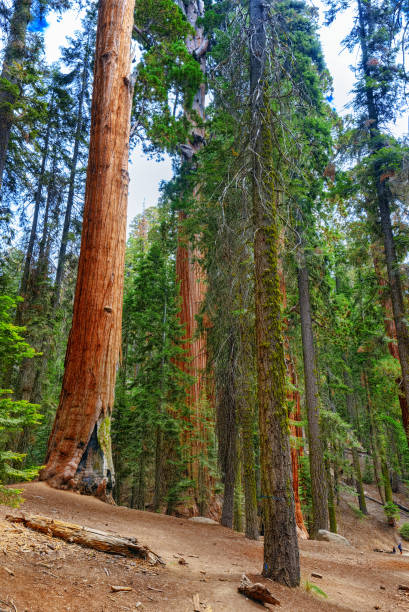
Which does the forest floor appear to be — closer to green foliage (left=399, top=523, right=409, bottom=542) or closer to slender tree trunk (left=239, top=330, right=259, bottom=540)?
slender tree trunk (left=239, top=330, right=259, bottom=540)

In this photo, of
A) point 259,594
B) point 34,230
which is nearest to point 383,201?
point 259,594

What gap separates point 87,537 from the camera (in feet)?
12.0

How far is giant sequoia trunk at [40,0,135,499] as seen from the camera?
234 inches

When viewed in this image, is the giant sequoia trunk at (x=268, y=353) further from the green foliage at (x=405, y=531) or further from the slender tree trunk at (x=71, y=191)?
the green foliage at (x=405, y=531)

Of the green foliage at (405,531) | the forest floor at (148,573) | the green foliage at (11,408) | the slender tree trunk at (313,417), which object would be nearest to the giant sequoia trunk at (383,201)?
the slender tree trunk at (313,417)

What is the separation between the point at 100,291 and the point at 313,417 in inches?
315

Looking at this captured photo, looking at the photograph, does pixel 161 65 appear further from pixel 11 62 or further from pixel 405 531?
pixel 405 531

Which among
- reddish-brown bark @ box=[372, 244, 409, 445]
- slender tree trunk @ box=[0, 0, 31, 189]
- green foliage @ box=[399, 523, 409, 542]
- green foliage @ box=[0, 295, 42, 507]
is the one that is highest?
slender tree trunk @ box=[0, 0, 31, 189]

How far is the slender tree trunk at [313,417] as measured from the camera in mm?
11164

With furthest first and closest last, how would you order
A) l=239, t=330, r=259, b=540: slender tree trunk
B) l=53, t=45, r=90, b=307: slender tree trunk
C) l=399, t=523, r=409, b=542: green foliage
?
l=399, t=523, r=409, b=542: green foliage, l=53, t=45, r=90, b=307: slender tree trunk, l=239, t=330, r=259, b=540: slender tree trunk

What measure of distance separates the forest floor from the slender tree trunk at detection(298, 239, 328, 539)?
356 centimetres

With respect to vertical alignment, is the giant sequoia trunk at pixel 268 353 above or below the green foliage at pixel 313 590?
above

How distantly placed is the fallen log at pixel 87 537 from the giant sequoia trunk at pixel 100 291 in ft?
6.85

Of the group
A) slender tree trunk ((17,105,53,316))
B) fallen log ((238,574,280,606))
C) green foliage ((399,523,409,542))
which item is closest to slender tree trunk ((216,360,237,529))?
fallen log ((238,574,280,606))
